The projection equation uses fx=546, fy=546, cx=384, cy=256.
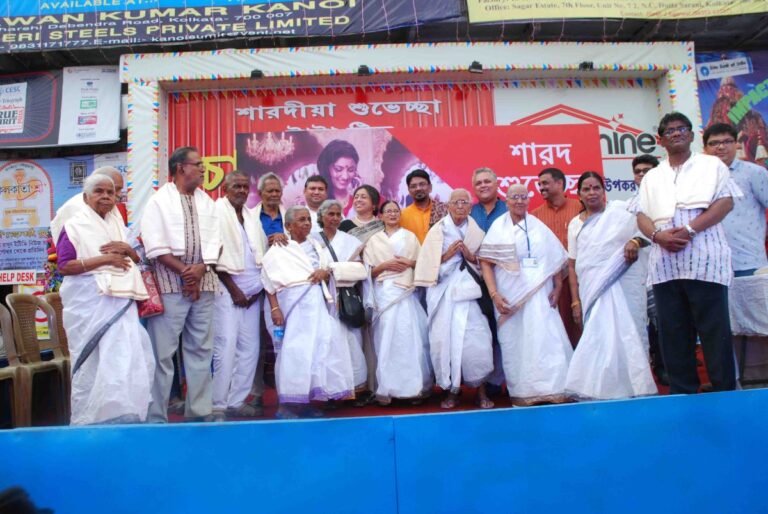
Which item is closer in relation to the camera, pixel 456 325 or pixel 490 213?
pixel 456 325

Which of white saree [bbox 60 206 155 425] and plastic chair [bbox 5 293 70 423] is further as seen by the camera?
plastic chair [bbox 5 293 70 423]

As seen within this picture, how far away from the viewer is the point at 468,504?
172cm

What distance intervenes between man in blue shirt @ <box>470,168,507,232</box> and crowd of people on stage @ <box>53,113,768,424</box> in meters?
0.01

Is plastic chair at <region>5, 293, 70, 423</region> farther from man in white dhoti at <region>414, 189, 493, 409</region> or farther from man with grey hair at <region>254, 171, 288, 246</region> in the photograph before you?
man in white dhoti at <region>414, 189, 493, 409</region>

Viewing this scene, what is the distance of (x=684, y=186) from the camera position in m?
2.72

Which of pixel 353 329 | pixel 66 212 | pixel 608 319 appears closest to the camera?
pixel 66 212

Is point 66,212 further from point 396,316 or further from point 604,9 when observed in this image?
point 604,9

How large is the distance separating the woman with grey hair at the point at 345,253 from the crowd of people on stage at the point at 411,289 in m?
0.01

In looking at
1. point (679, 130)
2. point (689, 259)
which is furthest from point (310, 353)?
point (679, 130)

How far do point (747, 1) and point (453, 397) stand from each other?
→ 570 centimetres

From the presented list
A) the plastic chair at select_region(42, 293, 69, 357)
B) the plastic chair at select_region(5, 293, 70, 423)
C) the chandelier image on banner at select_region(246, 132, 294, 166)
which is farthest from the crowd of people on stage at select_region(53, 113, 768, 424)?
the chandelier image on banner at select_region(246, 132, 294, 166)

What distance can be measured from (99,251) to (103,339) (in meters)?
0.45

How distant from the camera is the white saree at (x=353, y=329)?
11.9 ft

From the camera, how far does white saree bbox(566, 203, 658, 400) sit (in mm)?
3189
